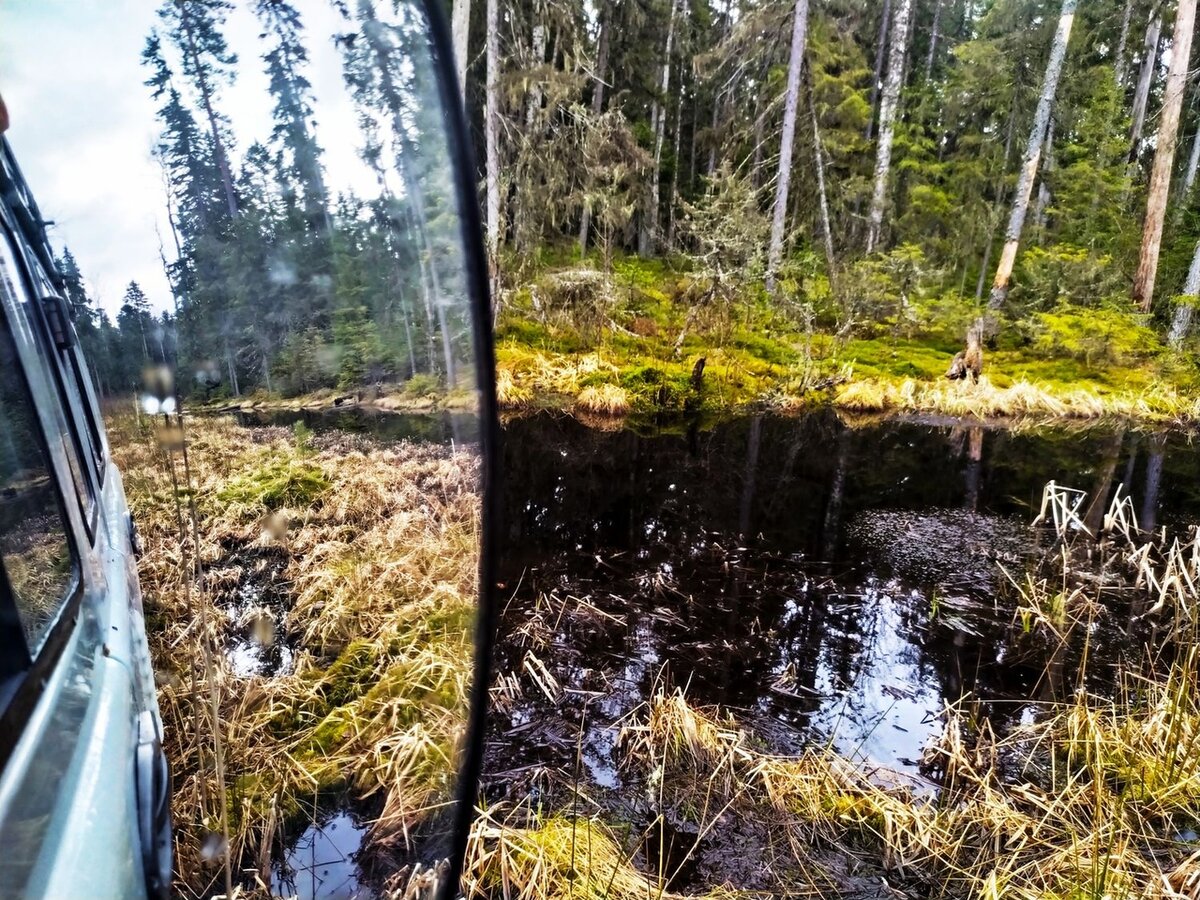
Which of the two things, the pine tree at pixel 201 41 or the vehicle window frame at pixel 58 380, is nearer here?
the pine tree at pixel 201 41

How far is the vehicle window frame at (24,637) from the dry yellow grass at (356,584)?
0.62ft

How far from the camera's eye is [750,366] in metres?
13.3

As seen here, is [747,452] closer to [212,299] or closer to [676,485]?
[676,485]

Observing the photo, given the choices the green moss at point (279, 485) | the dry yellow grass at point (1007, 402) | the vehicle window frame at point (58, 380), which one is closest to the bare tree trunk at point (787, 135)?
the dry yellow grass at point (1007, 402)

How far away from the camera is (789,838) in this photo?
2660 mm

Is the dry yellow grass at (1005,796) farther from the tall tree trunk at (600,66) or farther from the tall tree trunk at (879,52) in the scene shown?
the tall tree trunk at (879,52)

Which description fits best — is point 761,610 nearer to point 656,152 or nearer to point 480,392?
point 480,392

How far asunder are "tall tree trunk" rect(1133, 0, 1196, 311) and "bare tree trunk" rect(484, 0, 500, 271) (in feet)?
44.2

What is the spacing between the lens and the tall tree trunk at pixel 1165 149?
13.4 metres

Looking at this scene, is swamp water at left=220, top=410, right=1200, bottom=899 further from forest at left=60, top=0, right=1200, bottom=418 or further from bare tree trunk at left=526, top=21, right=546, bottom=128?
bare tree trunk at left=526, top=21, right=546, bottom=128

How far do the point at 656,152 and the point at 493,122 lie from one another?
1181 cm

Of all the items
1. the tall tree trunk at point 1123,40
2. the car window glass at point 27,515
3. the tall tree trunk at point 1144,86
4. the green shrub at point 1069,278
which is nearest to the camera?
the car window glass at point 27,515

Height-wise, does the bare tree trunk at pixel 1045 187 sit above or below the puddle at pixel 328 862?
above

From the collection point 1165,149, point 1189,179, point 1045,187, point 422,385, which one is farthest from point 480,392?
point 1045,187
